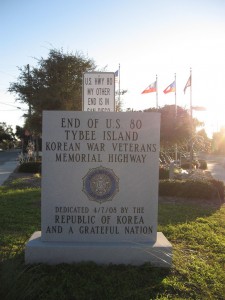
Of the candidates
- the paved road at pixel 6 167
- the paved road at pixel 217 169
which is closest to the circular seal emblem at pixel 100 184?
the paved road at pixel 6 167

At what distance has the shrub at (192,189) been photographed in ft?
39.1

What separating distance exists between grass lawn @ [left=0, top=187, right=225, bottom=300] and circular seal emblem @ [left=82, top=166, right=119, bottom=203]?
862 millimetres

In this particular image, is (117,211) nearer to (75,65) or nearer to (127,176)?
(127,176)

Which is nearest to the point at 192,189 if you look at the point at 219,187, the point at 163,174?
the point at 219,187

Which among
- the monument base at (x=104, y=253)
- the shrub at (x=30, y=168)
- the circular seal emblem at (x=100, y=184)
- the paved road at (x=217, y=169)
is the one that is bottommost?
the paved road at (x=217, y=169)

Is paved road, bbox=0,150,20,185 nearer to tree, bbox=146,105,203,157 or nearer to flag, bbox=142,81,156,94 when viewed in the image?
tree, bbox=146,105,203,157

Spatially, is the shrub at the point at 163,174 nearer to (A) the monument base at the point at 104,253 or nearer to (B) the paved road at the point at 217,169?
(B) the paved road at the point at 217,169

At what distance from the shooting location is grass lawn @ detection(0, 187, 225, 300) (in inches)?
157

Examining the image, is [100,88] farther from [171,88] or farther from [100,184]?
[171,88]

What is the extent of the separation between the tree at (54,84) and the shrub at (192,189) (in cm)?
1057

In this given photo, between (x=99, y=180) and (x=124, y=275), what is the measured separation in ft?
4.03

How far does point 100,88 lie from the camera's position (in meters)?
7.27

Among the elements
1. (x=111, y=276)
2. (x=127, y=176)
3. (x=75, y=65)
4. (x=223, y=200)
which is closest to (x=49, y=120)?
(x=127, y=176)

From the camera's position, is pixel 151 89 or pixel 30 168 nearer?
pixel 30 168
